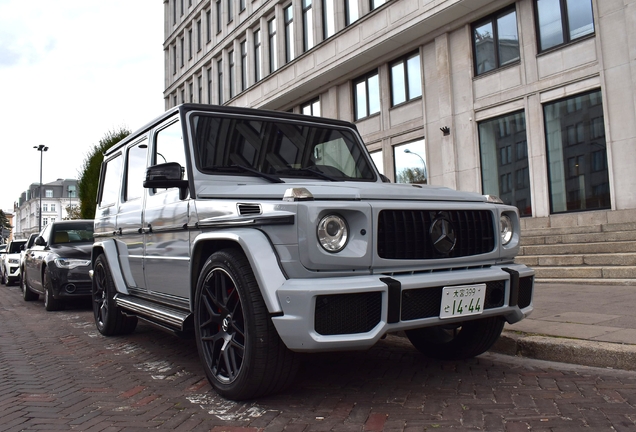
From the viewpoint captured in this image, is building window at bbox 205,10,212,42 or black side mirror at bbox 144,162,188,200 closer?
black side mirror at bbox 144,162,188,200

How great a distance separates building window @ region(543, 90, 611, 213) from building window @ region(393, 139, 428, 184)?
419 cm

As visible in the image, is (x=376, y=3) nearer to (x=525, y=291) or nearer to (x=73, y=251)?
(x=73, y=251)

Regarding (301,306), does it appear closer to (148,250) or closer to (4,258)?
(148,250)

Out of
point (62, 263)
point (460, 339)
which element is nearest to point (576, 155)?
point (460, 339)

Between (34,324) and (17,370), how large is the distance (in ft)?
10.8

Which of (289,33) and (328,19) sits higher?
(289,33)

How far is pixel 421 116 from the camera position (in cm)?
1672

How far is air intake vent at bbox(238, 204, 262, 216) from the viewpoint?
10.7ft

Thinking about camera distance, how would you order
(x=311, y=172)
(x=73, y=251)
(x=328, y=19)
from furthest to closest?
(x=328, y=19) → (x=73, y=251) → (x=311, y=172)

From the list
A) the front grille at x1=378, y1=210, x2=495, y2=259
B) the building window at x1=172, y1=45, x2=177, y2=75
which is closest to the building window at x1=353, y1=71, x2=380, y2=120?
the front grille at x1=378, y1=210, x2=495, y2=259

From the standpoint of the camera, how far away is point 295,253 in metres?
3.05

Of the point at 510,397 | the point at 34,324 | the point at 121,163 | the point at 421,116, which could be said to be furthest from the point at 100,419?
the point at 421,116

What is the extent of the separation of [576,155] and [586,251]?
A: 3521mm

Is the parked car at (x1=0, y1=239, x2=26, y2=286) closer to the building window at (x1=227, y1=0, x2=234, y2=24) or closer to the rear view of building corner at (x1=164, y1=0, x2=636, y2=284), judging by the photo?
the rear view of building corner at (x1=164, y1=0, x2=636, y2=284)
